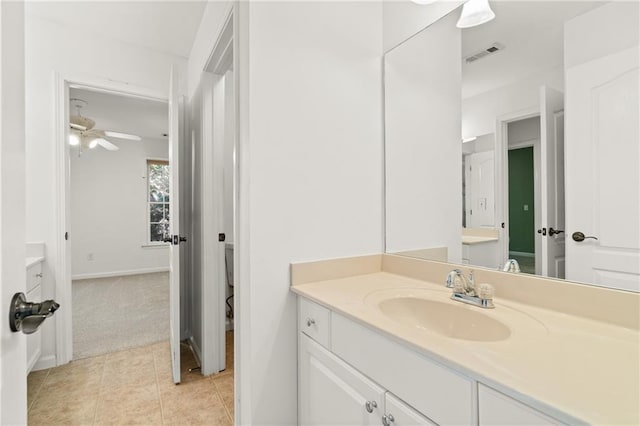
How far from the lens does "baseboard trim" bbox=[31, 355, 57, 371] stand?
218 centimetres

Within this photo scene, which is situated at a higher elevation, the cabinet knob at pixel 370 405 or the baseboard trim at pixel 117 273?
the cabinet knob at pixel 370 405

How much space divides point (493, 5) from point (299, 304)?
1.45 meters

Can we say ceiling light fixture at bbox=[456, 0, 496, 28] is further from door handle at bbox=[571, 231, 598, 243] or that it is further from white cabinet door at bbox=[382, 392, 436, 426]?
white cabinet door at bbox=[382, 392, 436, 426]

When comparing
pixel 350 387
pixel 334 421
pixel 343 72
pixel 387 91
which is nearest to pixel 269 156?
pixel 343 72

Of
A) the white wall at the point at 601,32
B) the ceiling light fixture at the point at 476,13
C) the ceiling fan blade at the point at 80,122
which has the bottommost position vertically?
the white wall at the point at 601,32

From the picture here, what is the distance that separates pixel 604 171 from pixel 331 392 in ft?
3.64

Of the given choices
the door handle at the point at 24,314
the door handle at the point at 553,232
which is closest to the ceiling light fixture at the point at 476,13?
the door handle at the point at 553,232

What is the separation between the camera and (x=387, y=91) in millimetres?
1607

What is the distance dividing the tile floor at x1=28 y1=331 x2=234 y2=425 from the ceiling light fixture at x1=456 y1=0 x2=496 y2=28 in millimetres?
2238

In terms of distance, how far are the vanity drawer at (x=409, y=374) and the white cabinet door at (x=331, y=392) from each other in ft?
0.14

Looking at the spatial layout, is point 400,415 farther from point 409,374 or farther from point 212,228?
point 212,228

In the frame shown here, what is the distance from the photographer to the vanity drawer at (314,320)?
3.66 feet

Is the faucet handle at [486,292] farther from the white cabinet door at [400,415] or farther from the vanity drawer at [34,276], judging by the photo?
the vanity drawer at [34,276]

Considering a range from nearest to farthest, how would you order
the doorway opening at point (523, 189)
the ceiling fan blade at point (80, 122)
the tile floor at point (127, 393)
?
the doorway opening at point (523, 189), the tile floor at point (127, 393), the ceiling fan blade at point (80, 122)
